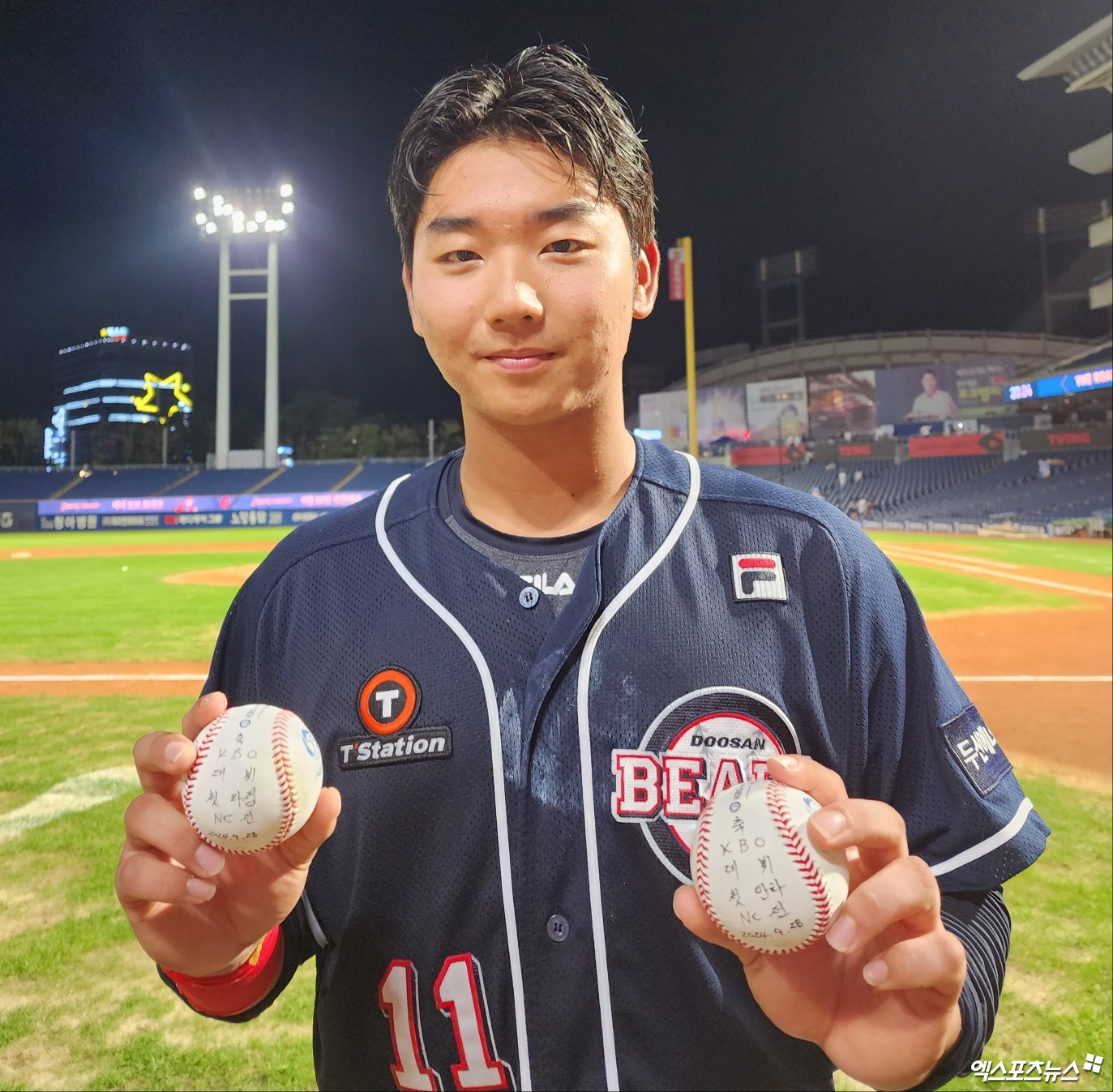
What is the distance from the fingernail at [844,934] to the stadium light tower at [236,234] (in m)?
2.12

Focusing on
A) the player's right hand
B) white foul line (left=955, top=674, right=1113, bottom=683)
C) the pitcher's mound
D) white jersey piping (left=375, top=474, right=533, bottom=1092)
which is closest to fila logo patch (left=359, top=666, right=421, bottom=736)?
white jersey piping (left=375, top=474, right=533, bottom=1092)

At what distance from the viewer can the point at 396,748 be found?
3.69 feet

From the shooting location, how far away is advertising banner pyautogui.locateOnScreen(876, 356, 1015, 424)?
3712cm

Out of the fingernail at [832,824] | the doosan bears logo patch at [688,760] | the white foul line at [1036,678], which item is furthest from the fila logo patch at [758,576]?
the white foul line at [1036,678]

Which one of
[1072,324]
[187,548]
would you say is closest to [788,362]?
[1072,324]

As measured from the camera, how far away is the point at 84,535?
5449mm

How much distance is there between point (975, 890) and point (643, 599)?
703 mm

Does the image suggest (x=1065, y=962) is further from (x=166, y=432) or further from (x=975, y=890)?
(x=166, y=432)

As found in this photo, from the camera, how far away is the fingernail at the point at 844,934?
73 centimetres

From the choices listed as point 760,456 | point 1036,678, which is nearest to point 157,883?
point 1036,678

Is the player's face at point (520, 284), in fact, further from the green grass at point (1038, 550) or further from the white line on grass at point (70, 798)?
the green grass at point (1038, 550)

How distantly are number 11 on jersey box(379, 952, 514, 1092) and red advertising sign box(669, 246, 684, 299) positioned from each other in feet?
24.7

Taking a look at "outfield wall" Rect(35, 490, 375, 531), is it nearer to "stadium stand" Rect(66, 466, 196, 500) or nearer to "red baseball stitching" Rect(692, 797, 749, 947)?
"stadium stand" Rect(66, 466, 196, 500)

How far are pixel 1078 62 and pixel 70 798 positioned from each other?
12.8 ft
